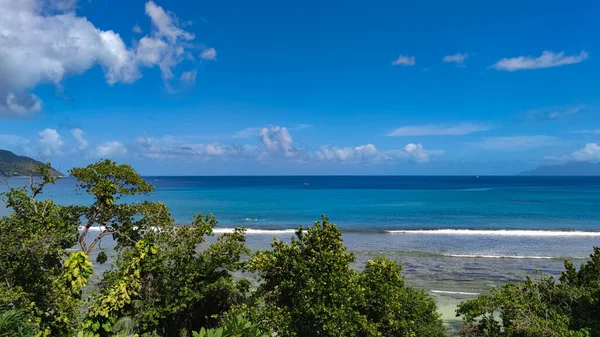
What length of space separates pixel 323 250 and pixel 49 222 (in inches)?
357

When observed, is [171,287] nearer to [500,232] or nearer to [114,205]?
[114,205]

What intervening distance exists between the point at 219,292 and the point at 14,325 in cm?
520

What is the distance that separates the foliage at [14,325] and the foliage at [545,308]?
38.1 ft

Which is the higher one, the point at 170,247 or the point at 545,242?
the point at 170,247

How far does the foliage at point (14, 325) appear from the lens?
8.92m

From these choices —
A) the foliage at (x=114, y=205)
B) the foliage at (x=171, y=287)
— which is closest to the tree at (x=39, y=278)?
the foliage at (x=171, y=287)

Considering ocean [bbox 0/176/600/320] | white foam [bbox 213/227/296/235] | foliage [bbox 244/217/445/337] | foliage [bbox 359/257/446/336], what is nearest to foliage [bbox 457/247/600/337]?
foliage [bbox 359/257/446/336]

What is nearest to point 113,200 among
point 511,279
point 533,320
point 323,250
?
point 323,250

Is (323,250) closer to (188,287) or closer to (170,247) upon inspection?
(188,287)

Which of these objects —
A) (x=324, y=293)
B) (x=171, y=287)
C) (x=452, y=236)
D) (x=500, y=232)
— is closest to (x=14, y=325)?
(x=171, y=287)

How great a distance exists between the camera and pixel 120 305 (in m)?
11.5

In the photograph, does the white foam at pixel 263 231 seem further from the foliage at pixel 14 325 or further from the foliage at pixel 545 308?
the foliage at pixel 14 325

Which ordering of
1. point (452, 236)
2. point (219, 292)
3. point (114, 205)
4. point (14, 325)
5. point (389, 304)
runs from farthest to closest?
point (452, 236)
point (114, 205)
point (219, 292)
point (389, 304)
point (14, 325)

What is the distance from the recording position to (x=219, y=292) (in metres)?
12.4
